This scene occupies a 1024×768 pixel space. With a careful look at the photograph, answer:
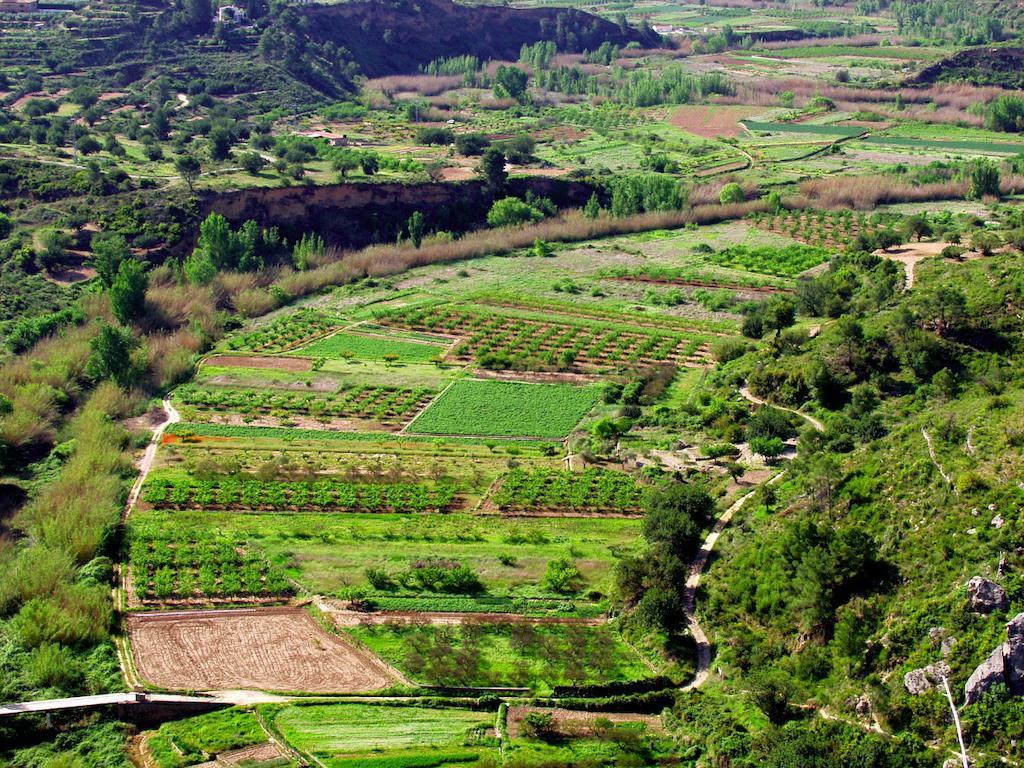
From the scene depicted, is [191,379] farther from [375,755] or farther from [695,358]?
[375,755]

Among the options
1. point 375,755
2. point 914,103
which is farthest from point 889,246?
point 914,103

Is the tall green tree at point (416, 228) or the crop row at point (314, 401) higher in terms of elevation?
the tall green tree at point (416, 228)

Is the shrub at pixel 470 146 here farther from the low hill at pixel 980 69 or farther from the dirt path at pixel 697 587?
the dirt path at pixel 697 587

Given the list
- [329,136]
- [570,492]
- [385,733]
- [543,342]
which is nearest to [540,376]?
[543,342]

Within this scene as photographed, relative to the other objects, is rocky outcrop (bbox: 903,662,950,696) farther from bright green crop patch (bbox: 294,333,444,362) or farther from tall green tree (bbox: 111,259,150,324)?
tall green tree (bbox: 111,259,150,324)

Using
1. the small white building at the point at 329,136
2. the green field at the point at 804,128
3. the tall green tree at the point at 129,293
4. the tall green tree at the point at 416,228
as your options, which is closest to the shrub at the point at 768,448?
the tall green tree at the point at 129,293

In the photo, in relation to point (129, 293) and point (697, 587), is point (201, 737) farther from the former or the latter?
point (129, 293)
